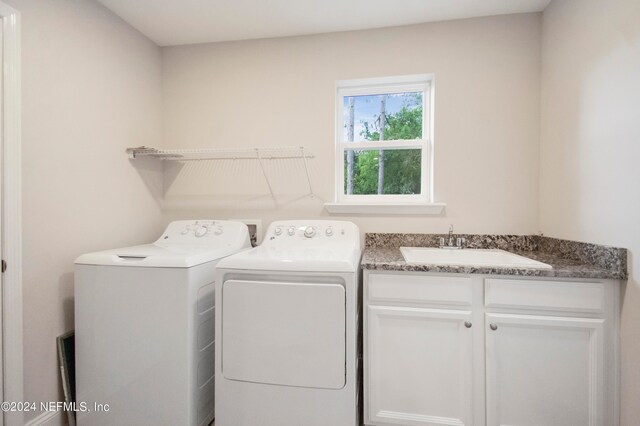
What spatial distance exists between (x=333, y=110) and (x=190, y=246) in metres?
Result: 1.32

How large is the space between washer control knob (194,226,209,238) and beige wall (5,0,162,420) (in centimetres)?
47

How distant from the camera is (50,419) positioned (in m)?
1.46

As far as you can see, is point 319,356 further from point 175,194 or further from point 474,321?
point 175,194

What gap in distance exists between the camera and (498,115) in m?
1.85

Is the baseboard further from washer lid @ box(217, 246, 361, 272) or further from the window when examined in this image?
the window

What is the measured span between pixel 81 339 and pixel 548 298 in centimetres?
224

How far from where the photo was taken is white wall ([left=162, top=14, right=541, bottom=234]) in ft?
6.04

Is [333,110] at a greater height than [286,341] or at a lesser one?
greater

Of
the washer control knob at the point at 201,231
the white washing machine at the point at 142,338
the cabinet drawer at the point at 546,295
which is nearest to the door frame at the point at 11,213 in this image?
the white washing machine at the point at 142,338

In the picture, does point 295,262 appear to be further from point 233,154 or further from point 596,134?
point 596,134

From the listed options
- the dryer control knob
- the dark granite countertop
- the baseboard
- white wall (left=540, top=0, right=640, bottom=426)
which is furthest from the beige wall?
white wall (left=540, top=0, right=640, bottom=426)

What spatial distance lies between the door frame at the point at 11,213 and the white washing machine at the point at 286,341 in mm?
900

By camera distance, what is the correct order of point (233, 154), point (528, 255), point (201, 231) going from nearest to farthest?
1. point (528, 255)
2. point (201, 231)
3. point (233, 154)

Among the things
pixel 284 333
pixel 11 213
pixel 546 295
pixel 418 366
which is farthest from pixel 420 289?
pixel 11 213
